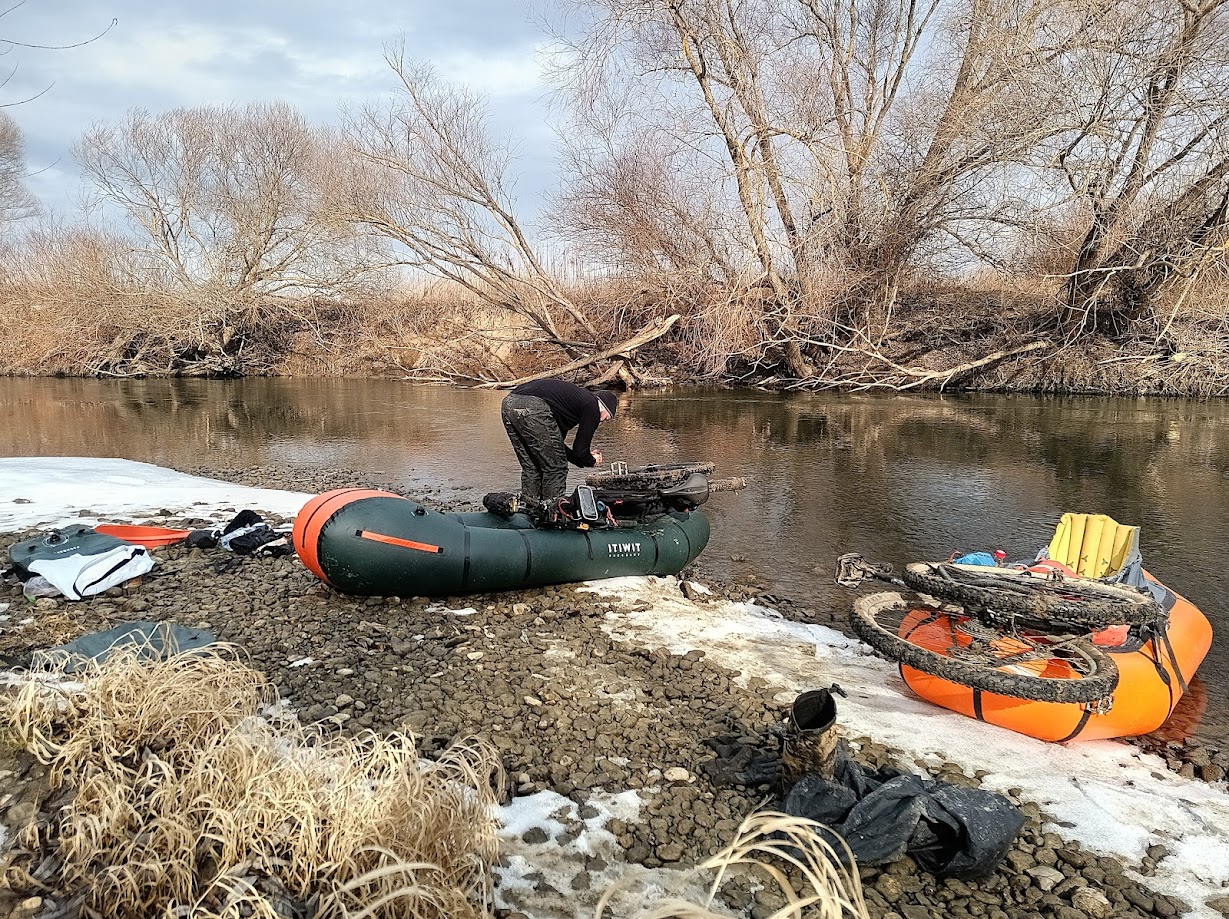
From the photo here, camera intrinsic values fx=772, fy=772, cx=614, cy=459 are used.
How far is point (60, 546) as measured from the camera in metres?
4.86

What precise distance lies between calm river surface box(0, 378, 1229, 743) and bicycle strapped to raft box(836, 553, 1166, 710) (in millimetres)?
823

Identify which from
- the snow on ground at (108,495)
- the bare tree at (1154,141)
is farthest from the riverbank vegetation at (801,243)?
the snow on ground at (108,495)

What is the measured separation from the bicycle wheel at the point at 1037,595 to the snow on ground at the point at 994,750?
22.8 inches

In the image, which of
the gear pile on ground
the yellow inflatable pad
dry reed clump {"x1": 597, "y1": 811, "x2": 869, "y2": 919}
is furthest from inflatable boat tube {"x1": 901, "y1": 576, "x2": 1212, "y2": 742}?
dry reed clump {"x1": 597, "y1": 811, "x2": 869, "y2": 919}

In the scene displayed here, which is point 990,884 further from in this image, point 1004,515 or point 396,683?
point 1004,515

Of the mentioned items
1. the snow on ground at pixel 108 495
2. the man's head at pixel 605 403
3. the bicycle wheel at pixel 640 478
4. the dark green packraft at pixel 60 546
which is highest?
the man's head at pixel 605 403

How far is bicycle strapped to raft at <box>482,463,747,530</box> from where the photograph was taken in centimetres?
546

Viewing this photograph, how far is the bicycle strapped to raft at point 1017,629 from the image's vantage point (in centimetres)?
338

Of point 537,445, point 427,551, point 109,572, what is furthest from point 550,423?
point 109,572

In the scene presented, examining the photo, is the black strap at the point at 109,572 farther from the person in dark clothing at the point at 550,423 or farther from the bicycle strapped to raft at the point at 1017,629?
the bicycle strapped to raft at the point at 1017,629

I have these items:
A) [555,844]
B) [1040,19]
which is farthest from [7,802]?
[1040,19]

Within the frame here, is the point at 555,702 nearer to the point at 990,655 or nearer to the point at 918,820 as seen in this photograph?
the point at 918,820

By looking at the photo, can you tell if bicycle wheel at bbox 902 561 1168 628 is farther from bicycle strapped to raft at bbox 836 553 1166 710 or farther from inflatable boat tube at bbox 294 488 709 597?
inflatable boat tube at bbox 294 488 709 597

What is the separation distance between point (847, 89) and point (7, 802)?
68.9 feet
